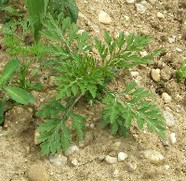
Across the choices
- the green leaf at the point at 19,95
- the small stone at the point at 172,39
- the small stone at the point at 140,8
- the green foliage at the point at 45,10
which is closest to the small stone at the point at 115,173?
the green leaf at the point at 19,95

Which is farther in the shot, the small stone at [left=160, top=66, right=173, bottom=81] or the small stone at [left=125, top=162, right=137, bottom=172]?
the small stone at [left=160, top=66, right=173, bottom=81]

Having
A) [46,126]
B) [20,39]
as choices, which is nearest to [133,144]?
[46,126]

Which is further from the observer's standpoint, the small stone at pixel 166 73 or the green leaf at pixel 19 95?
the small stone at pixel 166 73

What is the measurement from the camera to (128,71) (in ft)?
9.92

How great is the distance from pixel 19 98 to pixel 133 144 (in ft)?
2.26

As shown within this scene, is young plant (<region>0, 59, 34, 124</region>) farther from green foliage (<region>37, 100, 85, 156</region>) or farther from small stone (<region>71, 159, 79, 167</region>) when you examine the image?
small stone (<region>71, 159, 79, 167</region>)

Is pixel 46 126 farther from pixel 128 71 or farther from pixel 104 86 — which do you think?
pixel 128 71

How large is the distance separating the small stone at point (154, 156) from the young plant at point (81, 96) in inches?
6.3

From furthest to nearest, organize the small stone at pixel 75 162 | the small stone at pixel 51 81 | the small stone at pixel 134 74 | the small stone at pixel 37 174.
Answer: the small stone at pixel 134 74 < the small stone at pixel 51 81 < the small stone at pixel 75 162 < the small stone at pixel 37 174

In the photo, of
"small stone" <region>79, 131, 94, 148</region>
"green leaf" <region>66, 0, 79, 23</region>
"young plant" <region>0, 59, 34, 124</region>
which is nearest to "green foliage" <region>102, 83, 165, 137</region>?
"small stone" <region>79, 131, 94, 148</region>

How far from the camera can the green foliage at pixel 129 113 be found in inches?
100

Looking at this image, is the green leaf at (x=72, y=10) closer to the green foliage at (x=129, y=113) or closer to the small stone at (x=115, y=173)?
the green foliage at (x=129, y=113)

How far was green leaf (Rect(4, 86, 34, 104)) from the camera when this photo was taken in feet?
8.49

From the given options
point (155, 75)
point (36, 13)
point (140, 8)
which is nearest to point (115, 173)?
point (155, 75)
